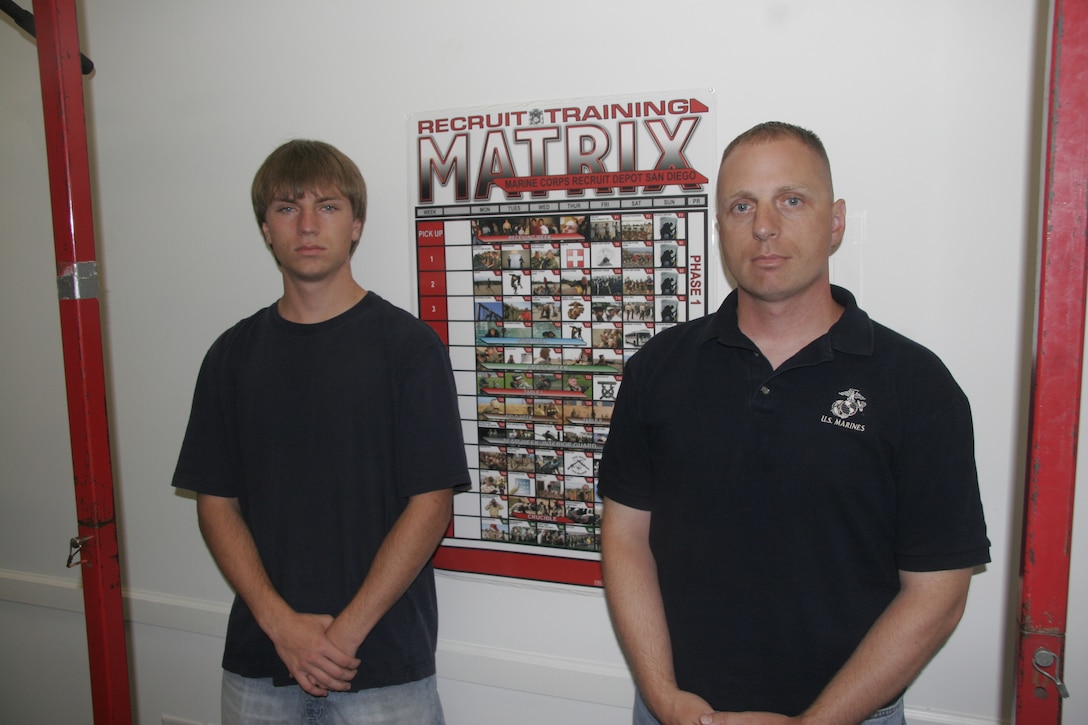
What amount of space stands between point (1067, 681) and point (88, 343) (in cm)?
209

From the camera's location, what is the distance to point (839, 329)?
4.04 feet

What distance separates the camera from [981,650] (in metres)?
1.49

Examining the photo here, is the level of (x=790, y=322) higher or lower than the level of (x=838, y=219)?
lower

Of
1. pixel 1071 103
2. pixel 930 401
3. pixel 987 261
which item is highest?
pixel 1071 103

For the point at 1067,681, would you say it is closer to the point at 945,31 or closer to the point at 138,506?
the point at 945,31

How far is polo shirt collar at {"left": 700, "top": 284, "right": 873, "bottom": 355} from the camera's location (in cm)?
120

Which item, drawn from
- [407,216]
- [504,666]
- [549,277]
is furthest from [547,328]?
[504,666]

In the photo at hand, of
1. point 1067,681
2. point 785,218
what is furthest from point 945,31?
point 1067,681

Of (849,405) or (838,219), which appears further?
(838,219)

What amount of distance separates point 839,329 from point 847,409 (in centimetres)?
14

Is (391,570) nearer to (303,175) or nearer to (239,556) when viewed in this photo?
(239,556)

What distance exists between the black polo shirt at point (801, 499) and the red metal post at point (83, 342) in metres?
1.19

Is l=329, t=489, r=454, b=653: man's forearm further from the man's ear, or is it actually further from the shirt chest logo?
the man's ear

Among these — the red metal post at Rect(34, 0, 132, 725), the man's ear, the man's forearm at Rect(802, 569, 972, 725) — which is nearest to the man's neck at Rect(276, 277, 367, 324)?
the red metal post at Rect(34, 0, 132, 725)
